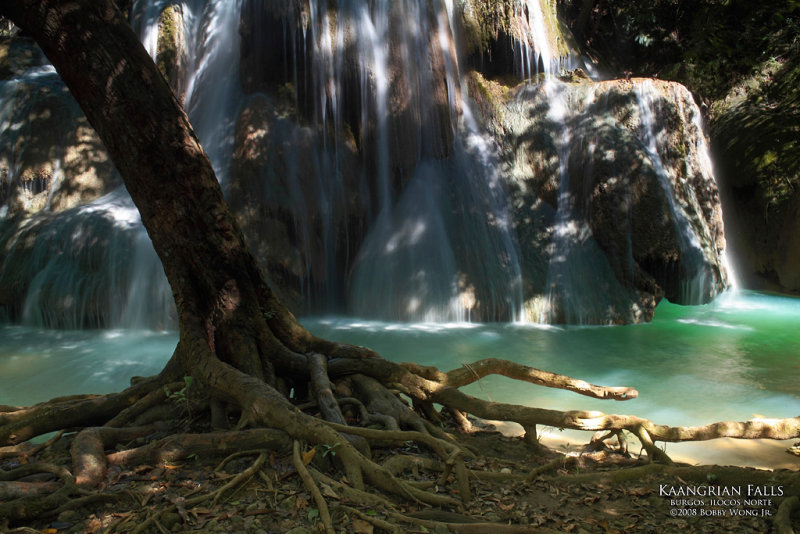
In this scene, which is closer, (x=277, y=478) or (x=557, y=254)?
(x=277, y=478)

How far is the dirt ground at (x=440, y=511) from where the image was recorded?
280 centimetres

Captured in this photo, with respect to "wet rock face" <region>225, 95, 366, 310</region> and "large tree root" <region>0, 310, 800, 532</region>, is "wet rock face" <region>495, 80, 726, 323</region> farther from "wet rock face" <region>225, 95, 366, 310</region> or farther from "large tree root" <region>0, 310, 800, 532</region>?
"large tree root" <region>0, 310, 800, 532</region>

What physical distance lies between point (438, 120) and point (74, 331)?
8376mm

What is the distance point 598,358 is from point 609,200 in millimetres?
4694

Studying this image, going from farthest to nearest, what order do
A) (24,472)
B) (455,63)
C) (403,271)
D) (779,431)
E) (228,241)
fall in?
1. (455,63)
2. (403,271)
3. (779,431)
4. (228,241)
5. (24,472)

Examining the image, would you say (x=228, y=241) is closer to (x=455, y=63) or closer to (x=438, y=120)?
(x=438, y=120)

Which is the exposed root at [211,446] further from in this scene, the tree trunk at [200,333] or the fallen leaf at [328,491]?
the fallen leaf at [328,491]

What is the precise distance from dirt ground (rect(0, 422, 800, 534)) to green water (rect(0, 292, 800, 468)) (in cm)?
165

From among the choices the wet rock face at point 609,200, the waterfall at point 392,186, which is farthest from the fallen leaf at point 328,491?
the wet rock face at point 609,200

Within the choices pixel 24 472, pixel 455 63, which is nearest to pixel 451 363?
pixel 24 472

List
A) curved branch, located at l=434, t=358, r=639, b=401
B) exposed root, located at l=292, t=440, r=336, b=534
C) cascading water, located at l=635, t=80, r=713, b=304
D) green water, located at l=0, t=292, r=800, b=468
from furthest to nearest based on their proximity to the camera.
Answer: cascading water, located at l=635, t=80, r=713, b=304, green water, located at l=0, t=292, r=800, b=468, curved branch, located at l=434, t=358, r=639, b=401, exposed root, located at l=292, t=440, r=336, b=534

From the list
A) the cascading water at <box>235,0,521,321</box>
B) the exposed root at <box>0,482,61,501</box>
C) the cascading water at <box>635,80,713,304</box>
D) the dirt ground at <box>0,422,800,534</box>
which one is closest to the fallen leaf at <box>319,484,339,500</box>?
the dirt ground at <box>0,422,800,534</box>

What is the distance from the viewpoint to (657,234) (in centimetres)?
1219

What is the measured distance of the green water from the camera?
21.5 ft
